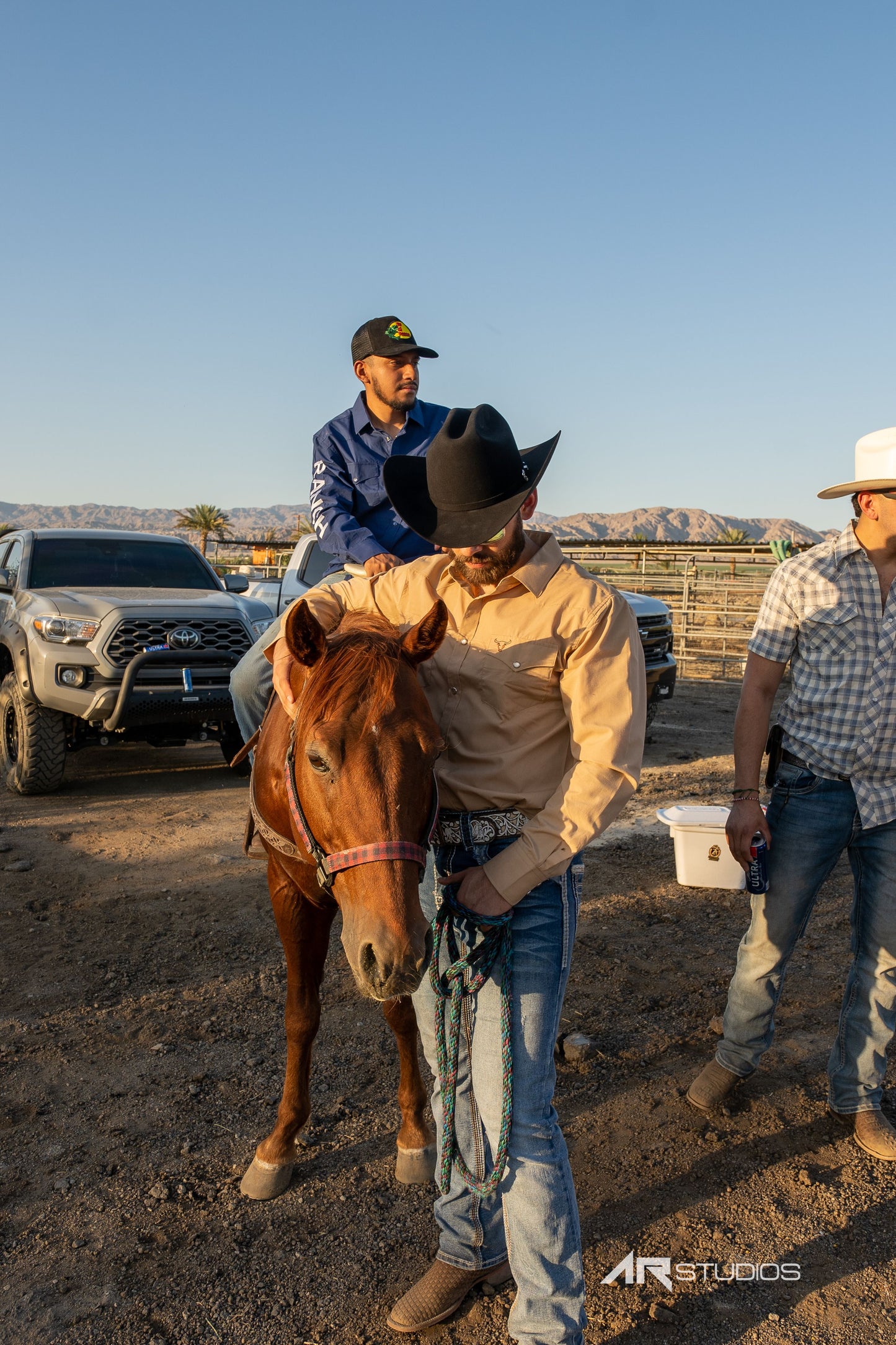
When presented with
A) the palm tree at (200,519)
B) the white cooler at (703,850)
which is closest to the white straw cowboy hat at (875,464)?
the white cooler at (703,850)

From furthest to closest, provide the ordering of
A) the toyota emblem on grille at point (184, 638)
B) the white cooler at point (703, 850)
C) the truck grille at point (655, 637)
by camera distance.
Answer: the truck grille at point (655, 637) → the toyota emblem on grille at point (184, 638) → the white cooler at point (703, 850)

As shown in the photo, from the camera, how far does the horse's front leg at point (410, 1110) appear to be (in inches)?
112

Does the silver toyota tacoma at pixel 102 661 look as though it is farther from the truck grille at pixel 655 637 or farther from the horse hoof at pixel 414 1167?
the horse hoof at pixel 414 1167

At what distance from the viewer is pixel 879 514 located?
9.55ft

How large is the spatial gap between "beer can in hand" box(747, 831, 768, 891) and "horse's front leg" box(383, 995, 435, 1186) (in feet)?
4.05

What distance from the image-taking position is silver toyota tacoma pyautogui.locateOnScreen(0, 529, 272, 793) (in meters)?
6.91

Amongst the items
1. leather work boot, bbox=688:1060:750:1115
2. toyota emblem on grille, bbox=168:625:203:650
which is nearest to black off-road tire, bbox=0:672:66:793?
Result: toyota emblem on grille, bbox=168:625:203:650

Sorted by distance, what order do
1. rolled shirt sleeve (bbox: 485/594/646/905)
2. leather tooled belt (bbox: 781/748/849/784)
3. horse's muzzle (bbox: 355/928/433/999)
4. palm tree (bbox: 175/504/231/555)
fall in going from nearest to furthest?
horse's muzzle (bbox: 355/928/433/999)
rolled shirt sleeve (bbox: 485/594/646/905)
leather tooled belt (bbox: 781/748/849/784)
palm tree (bbox: 175/504/231/555)

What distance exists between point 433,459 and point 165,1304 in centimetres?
229

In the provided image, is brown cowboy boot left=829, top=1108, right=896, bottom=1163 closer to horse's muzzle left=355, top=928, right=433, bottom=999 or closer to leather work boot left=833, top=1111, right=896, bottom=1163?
leather work boot left=833, top=1111, right=896, bottom=1163

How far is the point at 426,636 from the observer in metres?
2.12

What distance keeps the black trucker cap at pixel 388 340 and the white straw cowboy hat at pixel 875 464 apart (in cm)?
169

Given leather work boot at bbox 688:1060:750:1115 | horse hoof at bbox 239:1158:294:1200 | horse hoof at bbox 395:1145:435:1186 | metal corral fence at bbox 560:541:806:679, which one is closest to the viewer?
horse hoof at bbox 239:1158:294:1200

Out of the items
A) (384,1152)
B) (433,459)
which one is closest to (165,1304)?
(384,1152)
